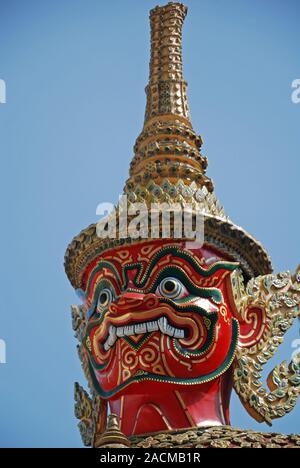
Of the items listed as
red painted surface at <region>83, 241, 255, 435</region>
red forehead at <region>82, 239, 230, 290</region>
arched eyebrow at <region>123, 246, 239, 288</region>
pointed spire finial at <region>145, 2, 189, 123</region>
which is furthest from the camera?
pointed spire finial at <region>145, 2, 189, 123</region>

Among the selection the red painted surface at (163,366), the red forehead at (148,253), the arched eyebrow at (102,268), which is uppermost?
the red forehead at (148,253)

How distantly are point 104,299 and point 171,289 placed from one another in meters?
1.01

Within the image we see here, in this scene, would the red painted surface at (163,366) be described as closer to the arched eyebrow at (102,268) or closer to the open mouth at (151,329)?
the open mouth at (151,329)

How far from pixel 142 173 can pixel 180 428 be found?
395 cm

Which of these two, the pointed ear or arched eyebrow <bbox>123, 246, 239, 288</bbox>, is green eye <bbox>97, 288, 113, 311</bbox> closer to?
arched eyebrow <bbox>123, 246, 239, 288</bbox>

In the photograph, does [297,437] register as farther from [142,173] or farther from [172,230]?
[142,173]

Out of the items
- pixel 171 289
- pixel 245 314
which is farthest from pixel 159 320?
pixel 245 314

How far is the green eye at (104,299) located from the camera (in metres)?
12.8

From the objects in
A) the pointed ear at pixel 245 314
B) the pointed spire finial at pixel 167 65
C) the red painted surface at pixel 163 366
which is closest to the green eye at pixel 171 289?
the red painted surface at pixel 163 366

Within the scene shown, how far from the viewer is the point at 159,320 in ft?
40.0

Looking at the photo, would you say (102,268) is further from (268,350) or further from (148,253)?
(268,350)

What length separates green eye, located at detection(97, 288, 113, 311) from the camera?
1276 centimetres

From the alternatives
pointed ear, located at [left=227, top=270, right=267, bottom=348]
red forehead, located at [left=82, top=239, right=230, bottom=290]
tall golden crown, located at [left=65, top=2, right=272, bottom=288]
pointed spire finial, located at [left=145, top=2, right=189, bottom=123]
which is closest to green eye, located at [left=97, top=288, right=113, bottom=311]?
red forehead, located at [left=82, top=239, right=230, bottom=290]
